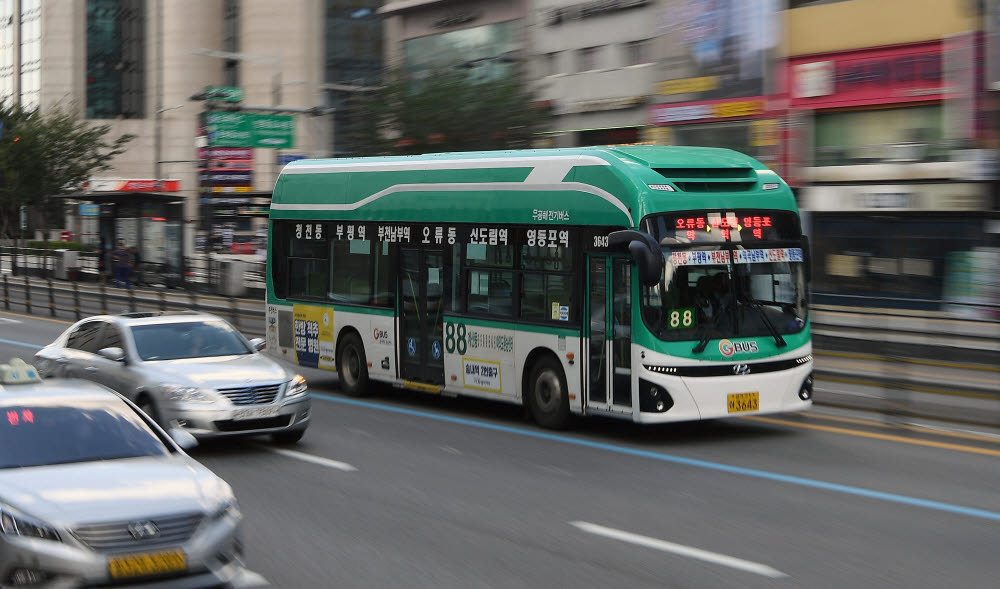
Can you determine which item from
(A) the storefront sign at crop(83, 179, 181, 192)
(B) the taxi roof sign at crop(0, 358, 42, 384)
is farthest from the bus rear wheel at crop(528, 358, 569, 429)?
(A) the storefront sign at crop(83, 179, 181, 192)

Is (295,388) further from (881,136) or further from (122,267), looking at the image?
(122,267)

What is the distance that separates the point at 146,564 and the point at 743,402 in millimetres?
7734

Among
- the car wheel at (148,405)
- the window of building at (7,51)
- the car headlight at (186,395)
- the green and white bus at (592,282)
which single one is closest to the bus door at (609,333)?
the green and white bus at (592,282)

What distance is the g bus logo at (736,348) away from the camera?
502 inches

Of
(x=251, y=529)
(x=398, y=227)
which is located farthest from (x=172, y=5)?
(x=251, y=529)

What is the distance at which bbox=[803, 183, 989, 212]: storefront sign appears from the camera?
28.9 metres

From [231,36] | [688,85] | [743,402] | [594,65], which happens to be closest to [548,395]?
[743,402]

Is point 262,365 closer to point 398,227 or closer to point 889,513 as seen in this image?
point 398,227

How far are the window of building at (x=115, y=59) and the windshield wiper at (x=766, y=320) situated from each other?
88.7 metres

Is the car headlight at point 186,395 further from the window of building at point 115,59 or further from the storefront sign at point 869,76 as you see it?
the window of building at point 115,59

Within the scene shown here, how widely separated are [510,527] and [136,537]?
11.0 feet

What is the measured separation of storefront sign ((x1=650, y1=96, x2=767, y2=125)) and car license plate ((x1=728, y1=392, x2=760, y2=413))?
68.3ft

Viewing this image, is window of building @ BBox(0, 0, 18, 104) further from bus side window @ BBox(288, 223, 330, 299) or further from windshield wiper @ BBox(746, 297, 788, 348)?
windshield wiper @ BBox(746, 297, 788, 348)

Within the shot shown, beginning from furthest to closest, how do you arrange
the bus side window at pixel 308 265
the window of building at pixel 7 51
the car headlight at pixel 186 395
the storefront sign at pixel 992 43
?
1. the window of building at pixel 7 51
2. the storefront sign at pixel 992 43
3. the bus side window at pixel 308 265
4. the car headlight at pixel 186 395
